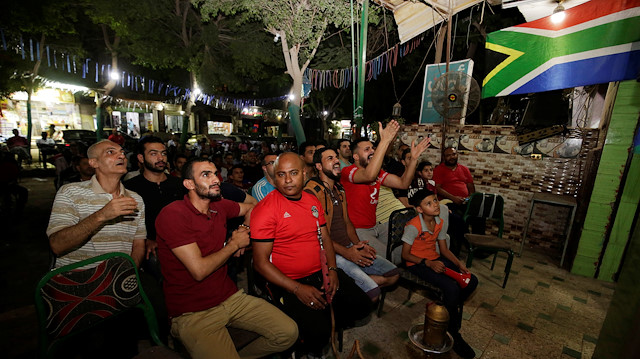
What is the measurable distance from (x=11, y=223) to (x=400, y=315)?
8.64 metres

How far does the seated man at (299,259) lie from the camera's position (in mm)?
2373

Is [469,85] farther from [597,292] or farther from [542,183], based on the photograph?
[597,292]

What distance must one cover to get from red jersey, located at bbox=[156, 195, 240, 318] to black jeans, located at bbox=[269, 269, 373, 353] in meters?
0.57

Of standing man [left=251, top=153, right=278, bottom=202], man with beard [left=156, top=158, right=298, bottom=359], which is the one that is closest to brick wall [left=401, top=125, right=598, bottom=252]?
standing man [left=251, top=153, right=278, bottom=202]

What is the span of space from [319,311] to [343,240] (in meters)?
0.99

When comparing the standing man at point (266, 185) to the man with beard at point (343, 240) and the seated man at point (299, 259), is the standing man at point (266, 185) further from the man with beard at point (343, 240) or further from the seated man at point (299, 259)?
the seated man at point (299, 259)

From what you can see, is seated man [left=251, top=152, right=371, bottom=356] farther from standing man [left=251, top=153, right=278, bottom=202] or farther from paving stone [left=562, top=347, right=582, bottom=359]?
paving stone [left=562, top=347, right=582, bottom=359]

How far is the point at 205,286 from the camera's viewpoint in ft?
7.41

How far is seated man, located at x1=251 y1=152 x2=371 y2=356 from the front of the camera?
2373 millimetres

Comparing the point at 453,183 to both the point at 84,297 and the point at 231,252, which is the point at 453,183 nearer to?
the point at 231,252

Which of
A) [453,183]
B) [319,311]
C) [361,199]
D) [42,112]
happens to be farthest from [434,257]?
[42,112]

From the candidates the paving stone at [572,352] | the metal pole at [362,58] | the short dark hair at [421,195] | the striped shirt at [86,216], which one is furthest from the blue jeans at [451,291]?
the metal pole at [362,58]

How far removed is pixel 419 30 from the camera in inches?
273

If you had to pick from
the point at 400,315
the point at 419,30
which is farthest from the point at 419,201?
the point at 419,30
